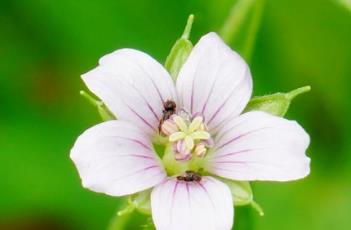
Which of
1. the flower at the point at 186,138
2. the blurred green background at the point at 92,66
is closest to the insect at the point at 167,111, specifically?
the flower at the point at 186,138

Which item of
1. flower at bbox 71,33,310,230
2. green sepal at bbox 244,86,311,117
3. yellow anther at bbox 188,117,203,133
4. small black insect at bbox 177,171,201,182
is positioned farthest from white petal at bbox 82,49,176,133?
green sepal at bbox 244,86,311,117

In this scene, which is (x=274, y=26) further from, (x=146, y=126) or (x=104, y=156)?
(x=104, y=156)

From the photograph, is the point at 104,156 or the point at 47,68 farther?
the point at 47,68

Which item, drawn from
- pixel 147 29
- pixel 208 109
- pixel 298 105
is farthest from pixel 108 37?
pixel 208 109

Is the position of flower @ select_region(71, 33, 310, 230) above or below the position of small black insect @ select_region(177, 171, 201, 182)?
above

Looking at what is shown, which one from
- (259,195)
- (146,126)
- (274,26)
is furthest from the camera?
(274,26)

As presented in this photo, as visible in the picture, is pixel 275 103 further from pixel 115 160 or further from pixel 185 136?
pixel 115 160

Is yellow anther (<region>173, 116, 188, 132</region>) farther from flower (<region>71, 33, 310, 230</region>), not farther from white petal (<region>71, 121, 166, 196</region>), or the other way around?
white petal (<region>71, 121, 166, 196</region>)
